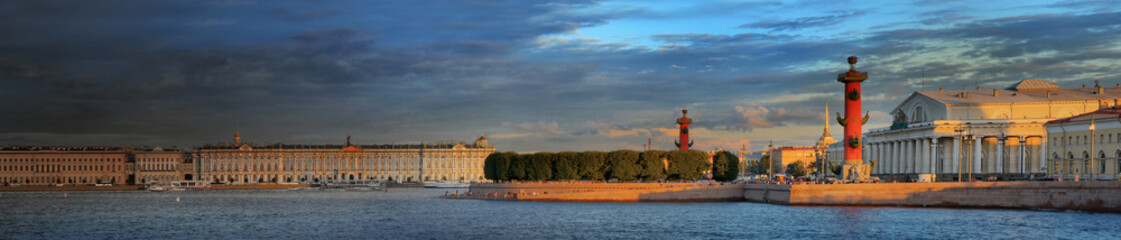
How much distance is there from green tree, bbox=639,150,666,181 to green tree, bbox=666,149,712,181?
560 mm

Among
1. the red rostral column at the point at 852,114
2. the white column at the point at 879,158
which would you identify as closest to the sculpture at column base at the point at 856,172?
the red rostral column at the point at 852,114

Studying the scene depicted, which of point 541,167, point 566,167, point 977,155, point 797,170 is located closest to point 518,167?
point 541,167

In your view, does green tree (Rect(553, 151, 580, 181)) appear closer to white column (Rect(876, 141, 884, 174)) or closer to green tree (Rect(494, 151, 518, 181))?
green tree (Rect(494, 151, 518, 181))

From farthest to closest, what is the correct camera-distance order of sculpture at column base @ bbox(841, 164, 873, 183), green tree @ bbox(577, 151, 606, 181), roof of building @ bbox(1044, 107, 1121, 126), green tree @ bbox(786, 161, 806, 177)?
green tree @ bbox(786, 161, 806, 177)
green tree @ bbox(577, 151, 606, 181)
roof of building @ bbox(1044, 107, 1121, 126)
sculpture at column base @ bbox(841, 164, 873, 183)

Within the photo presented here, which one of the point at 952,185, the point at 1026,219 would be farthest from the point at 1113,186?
the point at 952,185

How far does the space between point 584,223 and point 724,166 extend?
3732 cm

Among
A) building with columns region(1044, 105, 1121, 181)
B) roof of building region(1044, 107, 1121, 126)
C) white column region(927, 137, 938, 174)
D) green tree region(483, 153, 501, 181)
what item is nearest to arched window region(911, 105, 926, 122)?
white column region(927, 137, 938, 174)

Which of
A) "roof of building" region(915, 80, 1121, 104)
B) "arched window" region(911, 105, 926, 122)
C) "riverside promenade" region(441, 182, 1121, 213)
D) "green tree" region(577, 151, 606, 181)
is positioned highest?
"roof of building" region(915, 80, 1121, 104)

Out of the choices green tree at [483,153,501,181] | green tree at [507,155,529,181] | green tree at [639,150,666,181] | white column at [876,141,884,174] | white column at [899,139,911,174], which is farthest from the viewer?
white column at [876,141,884,174]

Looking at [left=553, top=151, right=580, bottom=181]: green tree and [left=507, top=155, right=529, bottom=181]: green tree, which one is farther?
[left=507, top=155, right=529, bottom=181]: green tree

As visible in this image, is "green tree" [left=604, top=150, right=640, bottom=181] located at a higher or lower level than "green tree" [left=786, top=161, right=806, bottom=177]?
higher

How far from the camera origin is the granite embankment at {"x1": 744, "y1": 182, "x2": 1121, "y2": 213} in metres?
54.3

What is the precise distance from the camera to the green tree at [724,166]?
92250mm

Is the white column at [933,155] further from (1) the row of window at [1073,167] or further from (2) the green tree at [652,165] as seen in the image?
(2) the green tree at [652,165]
